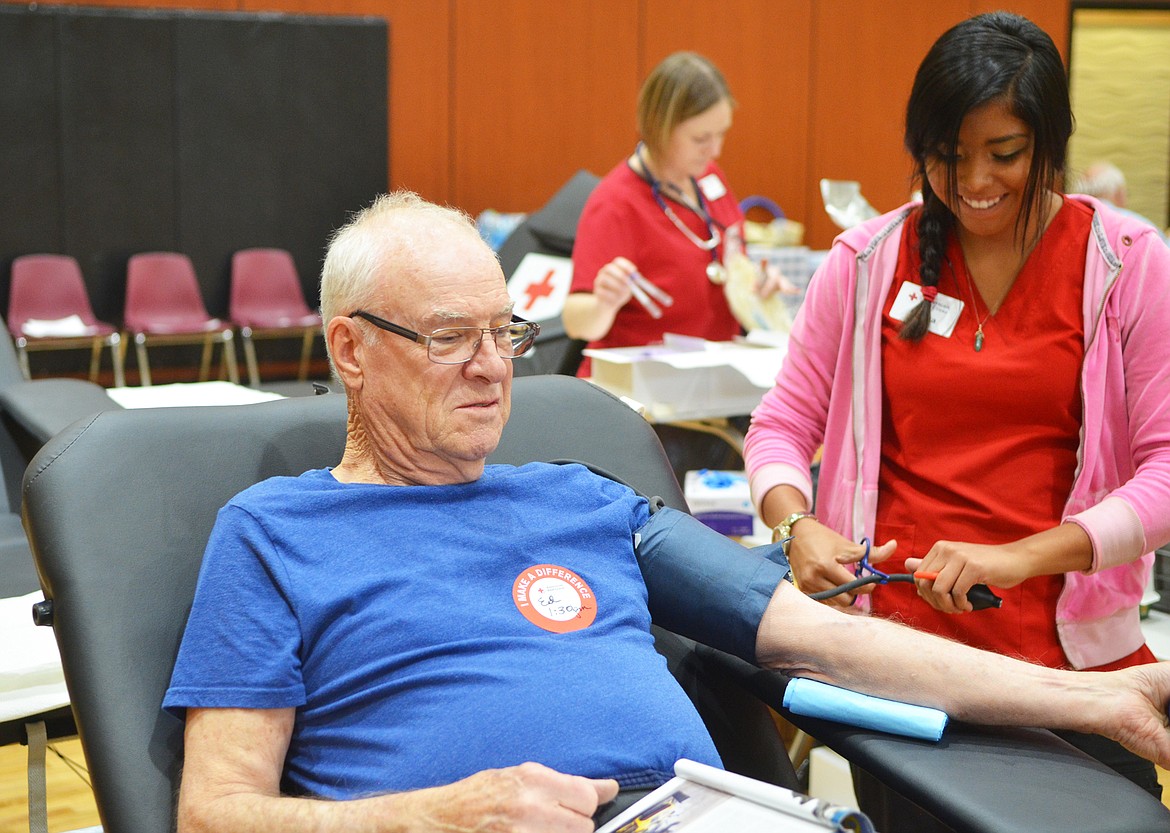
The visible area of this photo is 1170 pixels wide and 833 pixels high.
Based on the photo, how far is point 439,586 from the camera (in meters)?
1.30

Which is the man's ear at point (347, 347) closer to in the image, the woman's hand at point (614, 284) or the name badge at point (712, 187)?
the woman's hand at point (614, 284)

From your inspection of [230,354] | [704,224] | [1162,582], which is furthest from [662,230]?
[230,354]

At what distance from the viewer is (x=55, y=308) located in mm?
5957

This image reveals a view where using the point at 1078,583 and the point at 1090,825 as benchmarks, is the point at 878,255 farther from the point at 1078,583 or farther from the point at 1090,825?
the point at 1090,825

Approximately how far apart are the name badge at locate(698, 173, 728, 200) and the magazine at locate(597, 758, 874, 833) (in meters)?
2.22

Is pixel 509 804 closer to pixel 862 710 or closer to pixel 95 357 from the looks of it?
pixel 862 710

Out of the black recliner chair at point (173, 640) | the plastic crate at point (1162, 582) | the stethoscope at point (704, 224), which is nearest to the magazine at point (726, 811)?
the black recliner chair at point (173, 640)

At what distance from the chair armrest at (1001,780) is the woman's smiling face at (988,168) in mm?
586

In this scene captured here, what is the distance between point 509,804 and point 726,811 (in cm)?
19

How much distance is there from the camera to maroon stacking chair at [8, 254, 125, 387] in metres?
5.77

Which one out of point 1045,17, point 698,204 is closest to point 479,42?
point 1045,17

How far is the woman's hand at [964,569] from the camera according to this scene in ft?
4.50

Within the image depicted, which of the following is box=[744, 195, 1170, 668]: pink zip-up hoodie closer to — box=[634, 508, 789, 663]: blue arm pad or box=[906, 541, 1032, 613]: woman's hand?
box=[906, 541, 1032, 613]: woman's hand

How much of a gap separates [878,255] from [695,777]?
748 millimetres
